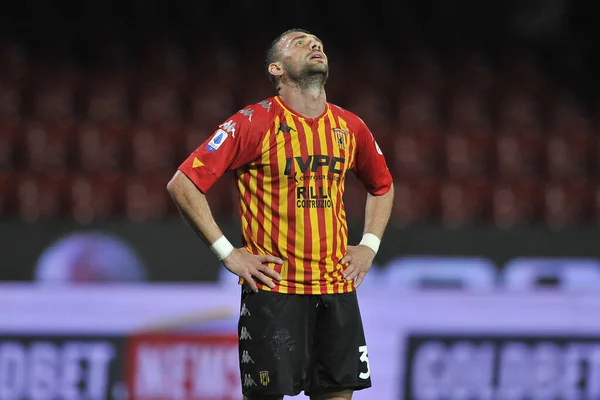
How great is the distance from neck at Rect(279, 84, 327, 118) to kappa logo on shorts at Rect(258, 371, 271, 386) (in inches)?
33.9

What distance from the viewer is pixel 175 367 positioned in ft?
17.5

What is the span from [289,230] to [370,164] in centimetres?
44

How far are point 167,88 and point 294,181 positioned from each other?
15.0ft

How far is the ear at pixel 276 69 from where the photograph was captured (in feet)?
10.5

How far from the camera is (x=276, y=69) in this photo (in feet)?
10.6

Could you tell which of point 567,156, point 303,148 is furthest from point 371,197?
point 567,156

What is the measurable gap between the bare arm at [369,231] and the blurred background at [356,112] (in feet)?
6.71

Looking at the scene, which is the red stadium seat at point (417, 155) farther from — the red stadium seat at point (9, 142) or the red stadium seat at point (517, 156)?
the red stadium seat at point (9, 142)

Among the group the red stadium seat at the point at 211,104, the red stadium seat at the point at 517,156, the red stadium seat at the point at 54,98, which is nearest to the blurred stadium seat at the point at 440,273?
the red stadium seat at the point at 517,156

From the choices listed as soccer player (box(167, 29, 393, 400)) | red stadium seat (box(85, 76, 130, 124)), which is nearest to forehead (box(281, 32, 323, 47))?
soccer player (box(167, 29, 393, 400))

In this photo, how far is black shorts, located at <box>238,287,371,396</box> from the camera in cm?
310

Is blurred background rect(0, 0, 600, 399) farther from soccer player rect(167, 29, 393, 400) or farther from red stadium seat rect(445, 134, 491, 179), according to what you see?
soccer player rect(167, 29, 393, 400)

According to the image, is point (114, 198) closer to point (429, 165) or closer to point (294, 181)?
point (429, 165)

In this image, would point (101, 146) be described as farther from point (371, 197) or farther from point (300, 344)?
point (300, 344)
